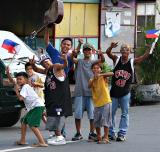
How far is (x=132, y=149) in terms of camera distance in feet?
33.0

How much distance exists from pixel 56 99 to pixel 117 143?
4.26 feet

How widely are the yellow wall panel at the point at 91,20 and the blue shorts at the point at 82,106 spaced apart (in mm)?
10115

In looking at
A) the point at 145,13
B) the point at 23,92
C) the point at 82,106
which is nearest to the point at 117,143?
the point at 82,106

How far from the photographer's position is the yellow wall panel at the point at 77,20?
2043cm

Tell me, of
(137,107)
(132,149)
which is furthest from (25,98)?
(137,107)

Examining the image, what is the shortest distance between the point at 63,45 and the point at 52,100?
0.94 meters

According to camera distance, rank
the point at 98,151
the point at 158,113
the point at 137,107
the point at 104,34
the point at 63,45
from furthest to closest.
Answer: the point at 104,34, the point at 137,107, the point at 158,113, the point at 63,45, the point at 98,151

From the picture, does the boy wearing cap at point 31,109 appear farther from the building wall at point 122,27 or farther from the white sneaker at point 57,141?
the building wall at point 122,27

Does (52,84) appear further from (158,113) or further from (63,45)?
(158,113)

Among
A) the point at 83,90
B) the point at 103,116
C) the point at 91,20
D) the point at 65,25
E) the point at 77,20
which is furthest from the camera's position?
the point at 91,20

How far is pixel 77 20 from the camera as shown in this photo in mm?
20609

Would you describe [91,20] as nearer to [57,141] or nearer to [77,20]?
[77,20]

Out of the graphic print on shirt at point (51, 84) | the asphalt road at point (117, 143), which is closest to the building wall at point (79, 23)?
the asphalt road at point (117, 143)

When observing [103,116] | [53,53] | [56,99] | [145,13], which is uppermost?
[145,13]
